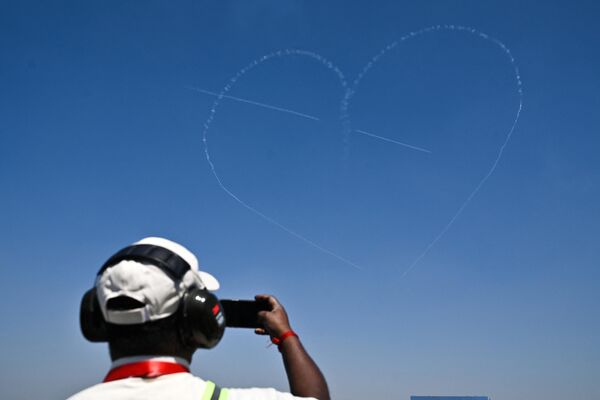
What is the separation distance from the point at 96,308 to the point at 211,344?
93 cm

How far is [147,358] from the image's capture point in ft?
13.9

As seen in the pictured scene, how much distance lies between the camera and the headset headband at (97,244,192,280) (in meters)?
4.34

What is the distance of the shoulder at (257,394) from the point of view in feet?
13.8

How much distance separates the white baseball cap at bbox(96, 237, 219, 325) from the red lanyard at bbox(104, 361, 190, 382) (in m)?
0.30

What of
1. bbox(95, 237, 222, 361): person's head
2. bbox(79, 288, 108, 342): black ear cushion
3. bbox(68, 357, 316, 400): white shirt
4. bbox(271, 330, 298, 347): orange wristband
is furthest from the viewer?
bbox(271, 330, 298, 347): orange wristband

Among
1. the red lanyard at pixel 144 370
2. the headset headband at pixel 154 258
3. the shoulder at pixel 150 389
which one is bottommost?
the shoulder at pixel 150 389

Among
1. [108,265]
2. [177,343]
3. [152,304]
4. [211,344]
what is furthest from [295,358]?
[108,265]

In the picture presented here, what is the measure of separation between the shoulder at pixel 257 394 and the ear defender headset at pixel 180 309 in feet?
1.51

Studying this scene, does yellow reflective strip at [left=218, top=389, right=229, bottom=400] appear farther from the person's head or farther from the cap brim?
the cap brim

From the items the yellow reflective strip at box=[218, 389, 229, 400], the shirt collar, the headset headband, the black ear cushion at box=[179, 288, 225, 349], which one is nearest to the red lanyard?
the shirt collar

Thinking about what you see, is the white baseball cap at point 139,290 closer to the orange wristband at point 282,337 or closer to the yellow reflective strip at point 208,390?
the yellow reflective strip at point 208,390

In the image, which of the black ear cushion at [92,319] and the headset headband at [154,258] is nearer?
the headset headband at [154,258]

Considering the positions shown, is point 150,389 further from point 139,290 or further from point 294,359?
point 294,359

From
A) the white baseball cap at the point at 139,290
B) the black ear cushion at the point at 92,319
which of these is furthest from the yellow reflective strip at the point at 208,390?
the black ear cushion at the point at 92,319
